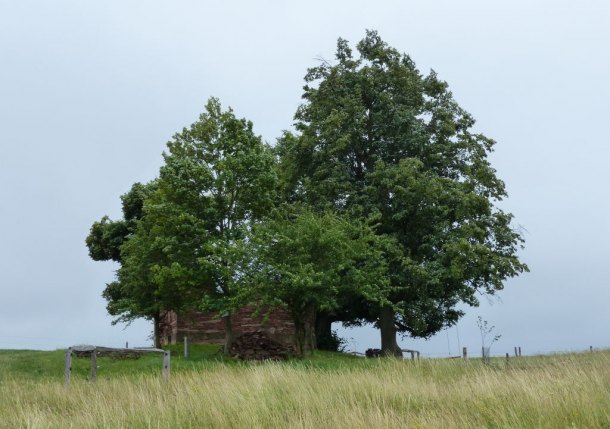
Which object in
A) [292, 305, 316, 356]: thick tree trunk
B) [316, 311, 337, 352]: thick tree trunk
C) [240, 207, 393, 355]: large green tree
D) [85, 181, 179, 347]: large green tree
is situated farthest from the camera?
[316, 311, 337, 352]: thick tree trunk

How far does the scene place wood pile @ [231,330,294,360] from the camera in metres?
28.0

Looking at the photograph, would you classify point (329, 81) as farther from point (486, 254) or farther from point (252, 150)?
point (486, 254)

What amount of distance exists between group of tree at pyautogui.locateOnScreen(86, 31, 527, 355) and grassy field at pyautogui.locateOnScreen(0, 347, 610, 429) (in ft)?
41.6

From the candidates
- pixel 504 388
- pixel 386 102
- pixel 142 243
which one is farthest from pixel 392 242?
pixel 504 388

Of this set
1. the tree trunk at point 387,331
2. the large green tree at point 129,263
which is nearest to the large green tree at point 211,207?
the large green tree at point 129,263

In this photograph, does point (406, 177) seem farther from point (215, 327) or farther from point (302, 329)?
point (215, 327)

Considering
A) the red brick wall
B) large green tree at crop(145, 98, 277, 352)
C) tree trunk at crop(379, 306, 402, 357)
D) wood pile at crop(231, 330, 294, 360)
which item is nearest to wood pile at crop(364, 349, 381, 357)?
tree trunk at crop(379, 306, 402, 357)

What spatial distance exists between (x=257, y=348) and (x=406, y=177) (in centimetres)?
1076

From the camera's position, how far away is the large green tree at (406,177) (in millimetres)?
30797

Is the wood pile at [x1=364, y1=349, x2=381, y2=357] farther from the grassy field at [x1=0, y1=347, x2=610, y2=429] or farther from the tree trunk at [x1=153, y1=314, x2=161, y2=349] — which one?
the grassy field at [x1=0, y1=347, x2=610, y2=429]

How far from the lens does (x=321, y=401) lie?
34.4 feet

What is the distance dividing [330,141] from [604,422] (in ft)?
86.2

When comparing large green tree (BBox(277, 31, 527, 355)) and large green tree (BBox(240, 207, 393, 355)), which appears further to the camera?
large green tree (BBox(277, 31, 527, 355))

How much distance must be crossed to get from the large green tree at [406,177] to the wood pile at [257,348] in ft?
18.5
